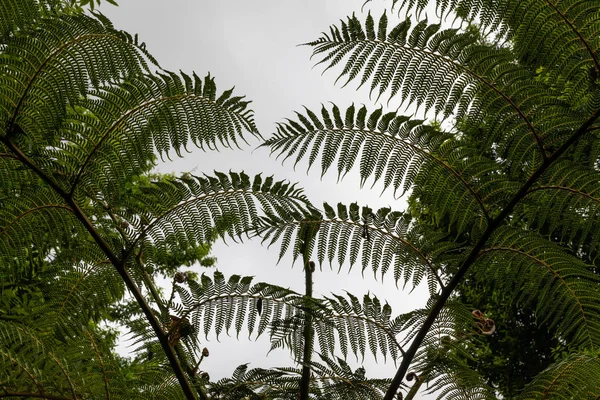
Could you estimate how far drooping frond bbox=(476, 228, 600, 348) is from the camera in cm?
155

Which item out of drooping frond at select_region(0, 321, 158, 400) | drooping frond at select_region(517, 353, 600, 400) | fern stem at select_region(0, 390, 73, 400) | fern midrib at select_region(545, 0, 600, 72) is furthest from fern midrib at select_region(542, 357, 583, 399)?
fern stem at select_region(0, 390, 73, 400)

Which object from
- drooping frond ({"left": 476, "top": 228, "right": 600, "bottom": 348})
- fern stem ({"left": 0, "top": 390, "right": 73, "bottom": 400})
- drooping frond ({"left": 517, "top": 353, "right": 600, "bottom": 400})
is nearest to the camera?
fern stem ({"left": 0, "top": 390, "right": 73, "bottom": 400})

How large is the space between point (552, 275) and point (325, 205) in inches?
22.4

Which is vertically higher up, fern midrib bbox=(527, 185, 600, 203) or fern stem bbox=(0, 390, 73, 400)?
fern midrib bbox=(527, 185, 600, 203)

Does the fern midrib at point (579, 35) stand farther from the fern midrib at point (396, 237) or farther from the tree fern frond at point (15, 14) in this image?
the tree fern frond at point (15, 14)

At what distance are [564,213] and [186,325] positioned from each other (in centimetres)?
92

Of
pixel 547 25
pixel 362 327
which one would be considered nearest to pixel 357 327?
pixel 362 327

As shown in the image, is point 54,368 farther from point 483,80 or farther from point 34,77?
point 483,80

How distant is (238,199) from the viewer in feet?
5.22

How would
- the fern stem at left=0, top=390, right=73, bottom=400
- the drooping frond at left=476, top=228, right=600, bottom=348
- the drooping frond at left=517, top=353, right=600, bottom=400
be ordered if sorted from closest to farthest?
the fern stem at left=0, top=390, right=73, bottom=400, the drooping frond at left=517, top=353, right=600, bottom=400, the drooping frond at left=476, top=228, right=600, bottom=348

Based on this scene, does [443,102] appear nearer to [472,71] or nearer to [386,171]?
[472,71]

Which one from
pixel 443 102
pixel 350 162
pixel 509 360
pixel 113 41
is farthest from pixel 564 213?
pixel 509 360

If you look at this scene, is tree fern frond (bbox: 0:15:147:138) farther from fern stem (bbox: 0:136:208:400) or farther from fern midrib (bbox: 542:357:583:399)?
fern midrib (bbox: 542:357:583:399)

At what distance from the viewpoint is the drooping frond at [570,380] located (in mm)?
1429
